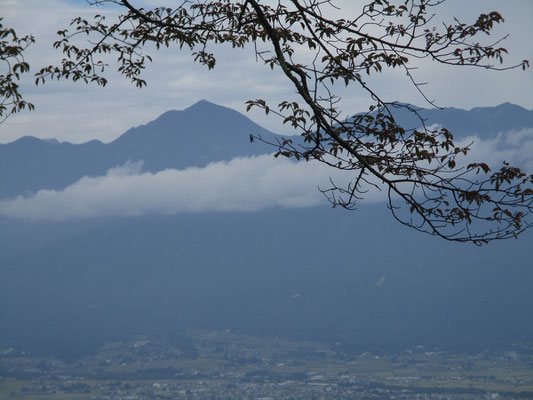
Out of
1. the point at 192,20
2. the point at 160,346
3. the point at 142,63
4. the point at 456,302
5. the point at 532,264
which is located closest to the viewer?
the point at 192,20

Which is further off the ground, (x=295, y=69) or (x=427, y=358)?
(x=295, y=69)

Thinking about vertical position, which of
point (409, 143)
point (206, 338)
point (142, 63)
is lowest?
point (206, 338)

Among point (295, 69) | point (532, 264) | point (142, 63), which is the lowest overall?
point (532, 264)

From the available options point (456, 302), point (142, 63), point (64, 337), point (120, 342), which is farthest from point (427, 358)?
point (142, 63)

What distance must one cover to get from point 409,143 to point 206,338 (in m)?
151

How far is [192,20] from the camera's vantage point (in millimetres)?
7527

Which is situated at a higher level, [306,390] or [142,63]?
[142,63]

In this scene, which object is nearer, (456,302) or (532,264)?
(456,302)

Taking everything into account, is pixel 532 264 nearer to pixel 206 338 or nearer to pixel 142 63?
pixel 206 338

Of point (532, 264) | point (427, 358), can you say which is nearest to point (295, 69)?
point (427, 358)

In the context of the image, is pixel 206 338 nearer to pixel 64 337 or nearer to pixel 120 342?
pixel 120 342

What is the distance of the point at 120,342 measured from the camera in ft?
480

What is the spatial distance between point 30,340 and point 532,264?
149448 millimetres

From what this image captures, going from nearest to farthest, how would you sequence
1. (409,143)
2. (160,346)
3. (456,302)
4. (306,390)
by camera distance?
(409,143), (306,390), (160,346), (456,302)
